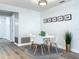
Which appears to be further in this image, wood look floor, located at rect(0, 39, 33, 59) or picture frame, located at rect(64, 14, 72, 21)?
picture frame, located at rect(64, 14, 72, 21)

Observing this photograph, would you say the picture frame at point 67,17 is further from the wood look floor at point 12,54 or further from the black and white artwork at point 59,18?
the wood look floor at point 12,54

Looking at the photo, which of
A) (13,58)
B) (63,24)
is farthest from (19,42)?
(63,24)

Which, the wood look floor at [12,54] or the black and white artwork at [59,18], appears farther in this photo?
the black and white artwork at [59,18]

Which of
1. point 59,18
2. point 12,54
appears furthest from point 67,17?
point 12,54

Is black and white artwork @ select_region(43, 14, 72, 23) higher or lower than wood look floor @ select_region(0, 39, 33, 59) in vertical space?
higher

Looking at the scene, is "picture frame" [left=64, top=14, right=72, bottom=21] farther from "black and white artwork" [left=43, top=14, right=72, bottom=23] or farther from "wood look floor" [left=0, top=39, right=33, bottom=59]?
"wood look floor" [left=0, top=39, right=33, bottom=59]

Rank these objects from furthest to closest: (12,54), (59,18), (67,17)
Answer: (59,18) < (67,17) < (12,54)

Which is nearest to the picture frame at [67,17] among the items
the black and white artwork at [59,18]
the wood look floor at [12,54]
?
the black and white artwork at [59,18]

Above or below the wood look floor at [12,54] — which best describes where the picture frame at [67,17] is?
above

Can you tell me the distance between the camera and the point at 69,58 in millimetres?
3559

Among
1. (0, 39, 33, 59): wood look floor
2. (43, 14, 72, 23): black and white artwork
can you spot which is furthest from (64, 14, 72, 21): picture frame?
(0, 39, 33, 59): wood look floor

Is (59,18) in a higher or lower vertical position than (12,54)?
higher

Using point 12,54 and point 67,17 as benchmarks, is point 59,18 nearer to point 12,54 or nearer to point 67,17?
point 67,17

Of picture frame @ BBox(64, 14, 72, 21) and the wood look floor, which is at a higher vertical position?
picture frame @ BBox(64, 14, 72, 21)
